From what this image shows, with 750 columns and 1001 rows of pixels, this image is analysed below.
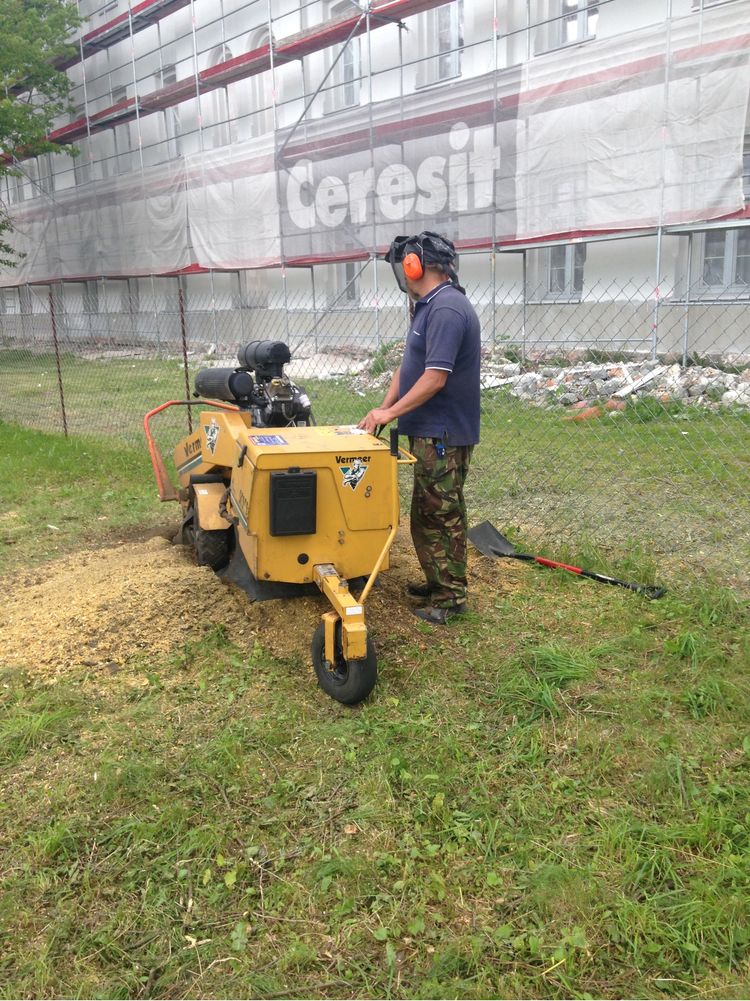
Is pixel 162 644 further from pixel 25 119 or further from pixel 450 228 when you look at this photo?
pixel 25 119

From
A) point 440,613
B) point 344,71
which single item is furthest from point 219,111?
point 440,613

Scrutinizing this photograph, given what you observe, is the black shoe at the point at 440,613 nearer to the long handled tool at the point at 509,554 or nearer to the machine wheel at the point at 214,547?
the long handled tool at the point at 509,554

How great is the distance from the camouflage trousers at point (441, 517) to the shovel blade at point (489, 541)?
91 centimetres

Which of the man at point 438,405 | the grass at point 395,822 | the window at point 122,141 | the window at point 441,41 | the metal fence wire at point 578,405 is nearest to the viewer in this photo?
the grass at point 395,822

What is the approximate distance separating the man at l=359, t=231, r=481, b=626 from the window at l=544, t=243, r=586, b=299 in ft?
30.4

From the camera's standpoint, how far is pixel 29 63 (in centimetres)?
2072

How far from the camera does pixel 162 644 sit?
12.8 ft

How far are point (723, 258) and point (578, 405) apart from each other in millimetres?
4537

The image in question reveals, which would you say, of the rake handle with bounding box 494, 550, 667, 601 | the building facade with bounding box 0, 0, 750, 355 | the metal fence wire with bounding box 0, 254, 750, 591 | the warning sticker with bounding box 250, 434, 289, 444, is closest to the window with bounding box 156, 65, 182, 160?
the building facade with bounding box 0, 0, 750, 355

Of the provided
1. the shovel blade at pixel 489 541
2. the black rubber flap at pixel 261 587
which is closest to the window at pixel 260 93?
the shovel blade at pixel 489 541

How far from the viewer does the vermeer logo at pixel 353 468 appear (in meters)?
3.54

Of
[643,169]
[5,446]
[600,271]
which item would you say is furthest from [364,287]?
[5,446]

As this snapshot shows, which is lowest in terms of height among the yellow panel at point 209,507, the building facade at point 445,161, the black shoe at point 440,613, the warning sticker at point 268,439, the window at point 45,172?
the black shoe at point 440,613

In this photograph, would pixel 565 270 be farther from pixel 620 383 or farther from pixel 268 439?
pixel 268 439
